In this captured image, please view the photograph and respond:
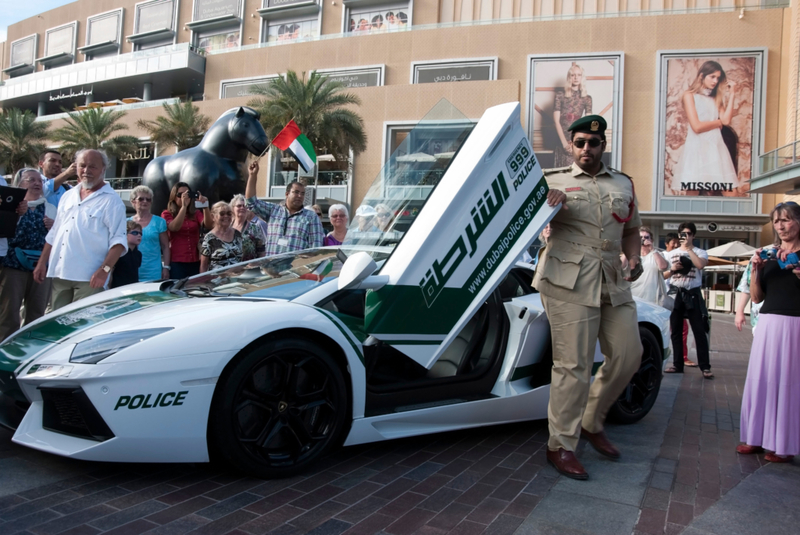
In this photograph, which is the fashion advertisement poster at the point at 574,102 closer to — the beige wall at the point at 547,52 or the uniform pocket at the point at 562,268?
the beige wall at the point at 547,52

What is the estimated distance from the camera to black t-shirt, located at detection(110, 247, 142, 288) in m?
5.20

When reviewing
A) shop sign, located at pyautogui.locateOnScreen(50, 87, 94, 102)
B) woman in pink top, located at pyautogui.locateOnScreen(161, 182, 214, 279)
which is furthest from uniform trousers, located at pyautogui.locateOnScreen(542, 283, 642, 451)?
shop sign, located at pyautogui.locateOnScreen(50, 87, 94, 102)

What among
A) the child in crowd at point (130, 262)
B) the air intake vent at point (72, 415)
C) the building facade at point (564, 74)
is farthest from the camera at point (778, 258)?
the building facade at point (564, 74)

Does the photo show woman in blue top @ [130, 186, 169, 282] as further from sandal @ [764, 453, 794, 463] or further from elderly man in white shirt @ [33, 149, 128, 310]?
sandal @ [764, 453, 794, 463]

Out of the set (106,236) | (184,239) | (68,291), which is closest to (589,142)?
(106,236)

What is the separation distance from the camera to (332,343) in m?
2.96

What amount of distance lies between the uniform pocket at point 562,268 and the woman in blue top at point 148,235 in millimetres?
4022

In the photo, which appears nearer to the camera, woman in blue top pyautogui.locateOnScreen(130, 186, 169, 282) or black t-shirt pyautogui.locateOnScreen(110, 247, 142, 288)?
black t-shirt pyautogui.locateOnScreen(110, 247, 142, 288)

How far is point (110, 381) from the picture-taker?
239cm

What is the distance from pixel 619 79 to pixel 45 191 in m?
34.0

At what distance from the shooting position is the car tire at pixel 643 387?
4271 millimetres

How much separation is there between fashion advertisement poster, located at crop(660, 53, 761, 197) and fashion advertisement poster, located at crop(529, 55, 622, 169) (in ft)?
10.5

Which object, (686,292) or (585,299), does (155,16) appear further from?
(585,299)

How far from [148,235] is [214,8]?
47.7m
